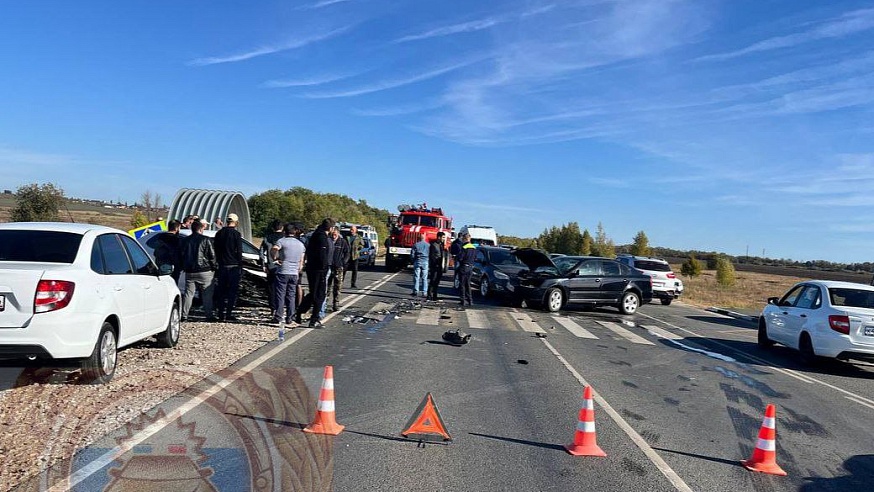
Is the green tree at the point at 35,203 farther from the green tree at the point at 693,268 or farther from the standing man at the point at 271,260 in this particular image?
the green tree at the point at 693,268

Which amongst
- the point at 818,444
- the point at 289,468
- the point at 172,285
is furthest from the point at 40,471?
the point at 818,444

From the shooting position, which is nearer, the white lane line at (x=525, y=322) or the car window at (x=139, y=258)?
the car window at (x=139, y=258)

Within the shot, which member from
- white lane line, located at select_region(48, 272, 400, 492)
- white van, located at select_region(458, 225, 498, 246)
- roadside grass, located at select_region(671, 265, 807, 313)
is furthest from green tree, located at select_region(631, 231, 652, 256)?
white lane line, located at select_region(48, 272, 400, 492)

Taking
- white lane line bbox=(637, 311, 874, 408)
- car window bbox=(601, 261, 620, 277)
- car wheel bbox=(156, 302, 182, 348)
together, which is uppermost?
car window bbox=(601, 261, 620, 277)

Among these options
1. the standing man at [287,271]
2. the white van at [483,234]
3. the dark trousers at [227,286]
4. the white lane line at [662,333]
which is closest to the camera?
the standing man at [287,271]

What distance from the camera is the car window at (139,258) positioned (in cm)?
821

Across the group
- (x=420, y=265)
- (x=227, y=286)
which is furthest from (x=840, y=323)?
(x=420, y=265)

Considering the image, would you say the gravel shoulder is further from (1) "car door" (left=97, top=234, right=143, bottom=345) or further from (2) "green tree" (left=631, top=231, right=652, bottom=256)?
(2) "green tree" (left=631, top=231, right=652, bottom=256)

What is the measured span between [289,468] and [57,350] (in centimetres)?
285

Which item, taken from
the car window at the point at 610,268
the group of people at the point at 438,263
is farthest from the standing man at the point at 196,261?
the car window at the point at 610,268

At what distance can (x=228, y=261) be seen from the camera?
11602 mm

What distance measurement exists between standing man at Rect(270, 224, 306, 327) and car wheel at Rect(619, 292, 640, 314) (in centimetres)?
1039

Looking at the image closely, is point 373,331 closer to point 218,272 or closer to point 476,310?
point 218,272

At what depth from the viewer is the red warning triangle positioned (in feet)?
18.5
